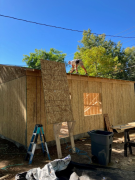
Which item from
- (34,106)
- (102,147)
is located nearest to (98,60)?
(34,106)

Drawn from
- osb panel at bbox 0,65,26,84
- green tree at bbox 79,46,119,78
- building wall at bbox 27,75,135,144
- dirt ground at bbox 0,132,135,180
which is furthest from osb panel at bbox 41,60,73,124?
green tree at bbox 79,46,119,78

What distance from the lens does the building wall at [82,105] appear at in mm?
5258

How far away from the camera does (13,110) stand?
19.9 ft

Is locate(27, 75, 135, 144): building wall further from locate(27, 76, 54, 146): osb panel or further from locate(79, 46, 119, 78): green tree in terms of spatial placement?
locate(79, 46, 119, 78): green tree

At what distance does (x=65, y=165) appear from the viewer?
2.99 m

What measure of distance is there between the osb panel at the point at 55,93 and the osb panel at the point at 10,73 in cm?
106

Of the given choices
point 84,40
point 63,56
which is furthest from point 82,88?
point 63,56

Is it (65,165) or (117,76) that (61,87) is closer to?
(65,165)

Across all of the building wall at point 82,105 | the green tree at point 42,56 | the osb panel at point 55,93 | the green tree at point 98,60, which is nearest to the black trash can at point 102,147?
the osb panel at point 55,93

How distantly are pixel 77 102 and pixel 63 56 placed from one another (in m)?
31.9

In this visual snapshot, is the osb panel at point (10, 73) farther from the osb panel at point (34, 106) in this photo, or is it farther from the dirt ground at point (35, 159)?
the dirt ground at point (35, 159)

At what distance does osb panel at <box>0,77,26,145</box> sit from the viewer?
5.32 m

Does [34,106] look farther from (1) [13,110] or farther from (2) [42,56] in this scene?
(2) [42,56]

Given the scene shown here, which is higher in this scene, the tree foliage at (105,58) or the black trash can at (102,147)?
the tree foliage at (105,58)
